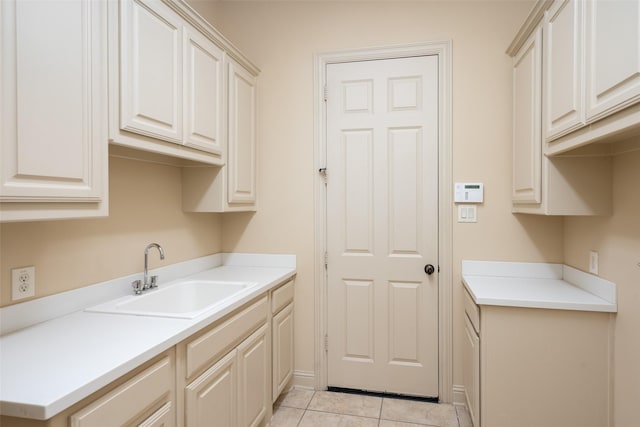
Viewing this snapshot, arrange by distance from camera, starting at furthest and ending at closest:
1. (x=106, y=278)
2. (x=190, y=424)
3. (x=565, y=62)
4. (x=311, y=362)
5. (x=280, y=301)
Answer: (x=311, y=362), (x=280, y=301), (x=106, y=278), (x=565, y=62), (x=190, y=424)

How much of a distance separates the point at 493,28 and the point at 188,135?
6.99 ft

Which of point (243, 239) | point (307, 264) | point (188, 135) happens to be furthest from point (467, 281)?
point (188, 135)

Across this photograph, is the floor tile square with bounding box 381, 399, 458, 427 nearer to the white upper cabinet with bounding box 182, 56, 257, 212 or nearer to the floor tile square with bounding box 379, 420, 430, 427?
the floor tile square with bounding box 379, 420, 430, 427

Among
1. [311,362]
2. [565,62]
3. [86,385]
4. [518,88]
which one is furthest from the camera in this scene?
[311,362]

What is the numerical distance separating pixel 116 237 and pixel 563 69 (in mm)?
2303

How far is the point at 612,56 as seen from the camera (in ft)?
4.09

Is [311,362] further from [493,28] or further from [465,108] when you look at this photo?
[493,28]

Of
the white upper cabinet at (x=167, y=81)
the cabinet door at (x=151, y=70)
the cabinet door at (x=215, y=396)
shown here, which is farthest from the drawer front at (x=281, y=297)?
the cabinet door at (x=151, y=70)

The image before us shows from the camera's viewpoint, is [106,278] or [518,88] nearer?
[106,278]

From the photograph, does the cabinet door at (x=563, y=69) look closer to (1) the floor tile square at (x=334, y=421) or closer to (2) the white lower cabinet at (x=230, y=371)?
(2) the white lower cabinet at (x=230, y=371)

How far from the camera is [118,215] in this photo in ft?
5.99

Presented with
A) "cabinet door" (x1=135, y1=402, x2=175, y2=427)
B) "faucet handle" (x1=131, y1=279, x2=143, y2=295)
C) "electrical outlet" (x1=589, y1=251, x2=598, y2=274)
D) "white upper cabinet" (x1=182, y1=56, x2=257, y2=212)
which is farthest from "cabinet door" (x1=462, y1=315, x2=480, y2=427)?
"faucet handle" (x1=131, y1=279, x2=143, y2=295)

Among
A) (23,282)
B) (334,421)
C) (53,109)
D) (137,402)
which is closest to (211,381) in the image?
(137,402)

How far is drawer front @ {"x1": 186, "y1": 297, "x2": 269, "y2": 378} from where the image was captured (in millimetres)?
1415
